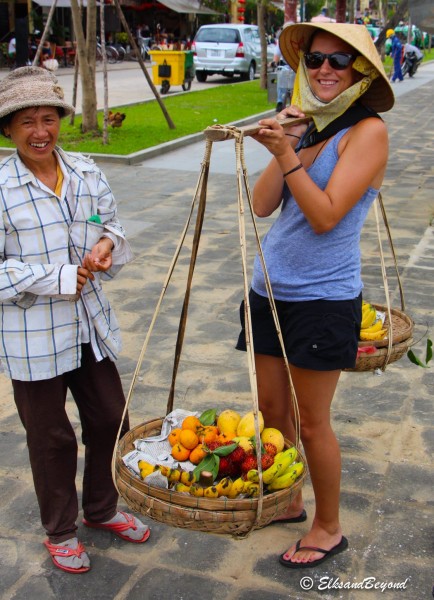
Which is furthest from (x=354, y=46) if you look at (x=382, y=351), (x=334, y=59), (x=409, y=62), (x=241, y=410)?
(x=409, y=62)

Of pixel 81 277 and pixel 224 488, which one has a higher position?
pixel 81 277

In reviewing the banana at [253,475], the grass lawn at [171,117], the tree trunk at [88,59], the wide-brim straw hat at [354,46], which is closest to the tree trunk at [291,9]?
the grass lawn at [171,117]

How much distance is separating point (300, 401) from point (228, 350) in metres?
2.05

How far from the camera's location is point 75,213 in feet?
8.11

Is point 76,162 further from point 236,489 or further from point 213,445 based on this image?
point 236,489

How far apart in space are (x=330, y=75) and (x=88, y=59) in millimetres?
9503

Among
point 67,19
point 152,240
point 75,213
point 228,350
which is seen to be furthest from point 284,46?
point 67,19

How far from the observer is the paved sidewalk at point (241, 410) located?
8.50 ft

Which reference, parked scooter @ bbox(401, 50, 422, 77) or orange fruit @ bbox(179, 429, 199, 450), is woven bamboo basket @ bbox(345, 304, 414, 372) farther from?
parked scooter @ bbox(401, 50, 422, 77)

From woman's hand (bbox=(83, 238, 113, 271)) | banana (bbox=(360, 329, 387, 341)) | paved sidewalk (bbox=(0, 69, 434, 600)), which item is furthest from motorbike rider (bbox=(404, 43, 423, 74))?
woman's hand (bbox=(83, 238, 113, 271))

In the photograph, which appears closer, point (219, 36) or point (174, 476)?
point (174, 476)

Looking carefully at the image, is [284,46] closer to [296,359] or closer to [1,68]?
[296,359]

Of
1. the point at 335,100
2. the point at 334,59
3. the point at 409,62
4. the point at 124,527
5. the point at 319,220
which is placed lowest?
the point at 409,62

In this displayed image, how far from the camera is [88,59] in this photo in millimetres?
11133
